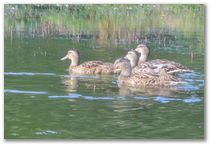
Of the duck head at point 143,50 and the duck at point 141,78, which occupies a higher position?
the duck head at point 143,50

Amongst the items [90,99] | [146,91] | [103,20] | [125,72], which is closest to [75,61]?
[125,72]

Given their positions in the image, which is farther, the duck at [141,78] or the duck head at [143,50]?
the duck at [141,78]

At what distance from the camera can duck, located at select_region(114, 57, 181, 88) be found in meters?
11.0

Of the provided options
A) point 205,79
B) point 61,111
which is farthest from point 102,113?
point 205,79

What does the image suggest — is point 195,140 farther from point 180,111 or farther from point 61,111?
point 61,111

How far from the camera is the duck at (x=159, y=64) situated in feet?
35.2

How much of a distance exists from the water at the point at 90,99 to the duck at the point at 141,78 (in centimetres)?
16

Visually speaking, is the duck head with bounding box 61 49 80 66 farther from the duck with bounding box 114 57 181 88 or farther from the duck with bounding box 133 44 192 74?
the duck with bounding box 133 44 192 74

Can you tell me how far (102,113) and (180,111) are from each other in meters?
0.73

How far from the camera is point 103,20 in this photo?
33.8 ft

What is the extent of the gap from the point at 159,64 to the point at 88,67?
848 mm

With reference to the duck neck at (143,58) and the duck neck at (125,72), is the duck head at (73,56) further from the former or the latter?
the duck neck at (143,58)

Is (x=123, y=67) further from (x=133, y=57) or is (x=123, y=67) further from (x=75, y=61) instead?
(x=75, y=61)

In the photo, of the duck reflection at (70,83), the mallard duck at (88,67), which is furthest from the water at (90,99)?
the mallard duck at (88,67)
